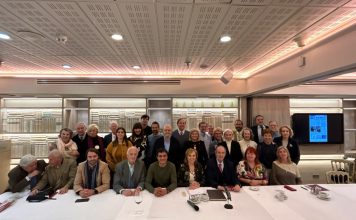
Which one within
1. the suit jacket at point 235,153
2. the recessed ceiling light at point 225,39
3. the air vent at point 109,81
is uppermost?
the recessed ceiling light at point 225,39

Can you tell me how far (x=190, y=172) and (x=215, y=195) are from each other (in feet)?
2.17

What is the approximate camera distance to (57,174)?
9.45ft

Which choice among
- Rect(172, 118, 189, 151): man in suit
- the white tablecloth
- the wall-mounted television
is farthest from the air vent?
the wall-mounted television

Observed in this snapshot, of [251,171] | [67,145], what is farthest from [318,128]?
[67,145]

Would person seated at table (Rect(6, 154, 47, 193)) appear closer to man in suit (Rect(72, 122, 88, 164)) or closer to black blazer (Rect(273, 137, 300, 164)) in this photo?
man in suit (Rect(72, 122, 88, 164))

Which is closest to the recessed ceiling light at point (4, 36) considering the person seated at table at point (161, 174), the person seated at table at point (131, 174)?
the person seated at table at point (131, 174)

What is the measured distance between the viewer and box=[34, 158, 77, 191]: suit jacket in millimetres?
2799

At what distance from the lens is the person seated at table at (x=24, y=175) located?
2686 millimetres

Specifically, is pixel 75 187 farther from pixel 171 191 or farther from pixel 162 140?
pixel 162 140

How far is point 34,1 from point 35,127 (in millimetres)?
4452

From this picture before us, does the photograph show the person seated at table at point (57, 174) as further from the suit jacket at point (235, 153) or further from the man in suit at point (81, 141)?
the suit jacket at point (235, 153)

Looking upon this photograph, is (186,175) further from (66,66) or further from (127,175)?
(66,66)

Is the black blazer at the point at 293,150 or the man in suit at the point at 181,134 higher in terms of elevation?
the man in suit at the point at 181,134

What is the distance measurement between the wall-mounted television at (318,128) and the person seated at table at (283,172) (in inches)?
118
